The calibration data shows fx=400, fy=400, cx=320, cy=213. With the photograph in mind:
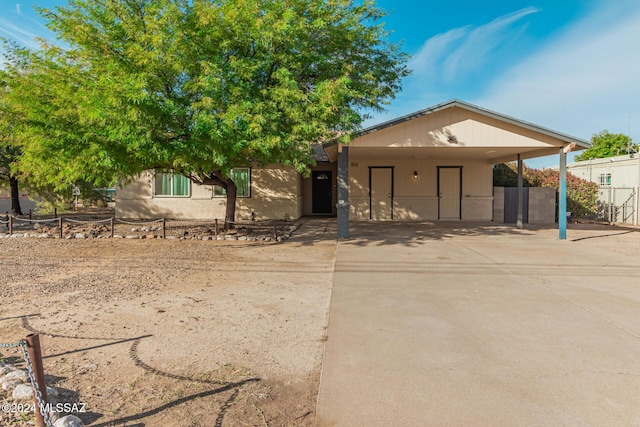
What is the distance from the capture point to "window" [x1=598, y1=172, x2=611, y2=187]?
71.4 feet

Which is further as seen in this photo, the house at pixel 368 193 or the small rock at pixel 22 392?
the house at pixel 368 193

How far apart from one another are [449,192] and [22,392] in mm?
17587

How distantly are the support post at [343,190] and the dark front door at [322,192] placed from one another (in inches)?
329

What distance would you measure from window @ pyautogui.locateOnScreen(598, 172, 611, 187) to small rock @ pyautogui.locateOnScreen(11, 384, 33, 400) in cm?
2592

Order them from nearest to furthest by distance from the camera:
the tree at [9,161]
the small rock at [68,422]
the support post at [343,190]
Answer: the small rock at [68,422] → the support post at [343,190] → the tree at [9,161]

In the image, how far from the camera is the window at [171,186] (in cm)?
1816

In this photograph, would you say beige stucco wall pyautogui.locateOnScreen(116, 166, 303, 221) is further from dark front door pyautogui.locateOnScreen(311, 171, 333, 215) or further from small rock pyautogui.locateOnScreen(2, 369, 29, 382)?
small rock pyautogui.locateOnScreen(2, 369, 29, 382)

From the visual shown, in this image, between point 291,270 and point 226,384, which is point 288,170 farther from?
point 226,384

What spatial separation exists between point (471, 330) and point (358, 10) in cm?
983

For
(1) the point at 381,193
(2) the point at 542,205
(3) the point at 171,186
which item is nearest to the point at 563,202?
(2) the point at 542,205

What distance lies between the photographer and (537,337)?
14.0 feet

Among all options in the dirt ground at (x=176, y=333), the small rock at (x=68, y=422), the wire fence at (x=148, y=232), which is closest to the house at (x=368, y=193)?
the wire fence at (x=148, y=232)

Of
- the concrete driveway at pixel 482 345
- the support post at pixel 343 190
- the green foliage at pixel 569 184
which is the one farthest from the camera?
the green foliage at pixel 569 184

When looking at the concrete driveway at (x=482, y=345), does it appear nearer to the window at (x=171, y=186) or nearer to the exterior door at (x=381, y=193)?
the exterior door at (x=381, y=193)
